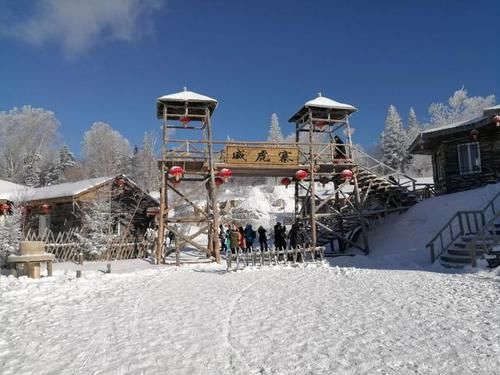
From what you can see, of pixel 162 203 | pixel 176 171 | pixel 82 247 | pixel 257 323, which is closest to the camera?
pixel 257 323

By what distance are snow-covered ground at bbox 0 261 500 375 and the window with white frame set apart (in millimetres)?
10681

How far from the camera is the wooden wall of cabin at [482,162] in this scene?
740 inches

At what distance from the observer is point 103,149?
5081cm

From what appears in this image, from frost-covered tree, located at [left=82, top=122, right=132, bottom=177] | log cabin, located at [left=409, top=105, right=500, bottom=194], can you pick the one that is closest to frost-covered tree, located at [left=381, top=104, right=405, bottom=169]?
log cabin, located at [left=409, top=105, right=500, bottom=194]

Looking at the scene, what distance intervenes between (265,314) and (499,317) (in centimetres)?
419

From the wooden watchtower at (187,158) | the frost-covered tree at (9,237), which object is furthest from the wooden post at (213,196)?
the frost-covered tree at (9,237)

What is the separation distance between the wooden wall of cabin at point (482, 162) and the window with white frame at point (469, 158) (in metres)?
0.17

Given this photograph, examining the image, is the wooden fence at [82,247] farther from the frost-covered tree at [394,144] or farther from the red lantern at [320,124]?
the frost-covered tree at [394,144]

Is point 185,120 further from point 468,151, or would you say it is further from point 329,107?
point 468,151

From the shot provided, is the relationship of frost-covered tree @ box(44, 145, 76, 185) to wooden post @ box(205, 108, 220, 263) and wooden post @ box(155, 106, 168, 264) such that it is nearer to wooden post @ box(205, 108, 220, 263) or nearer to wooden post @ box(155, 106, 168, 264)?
wooden post @ box(155, 106, 168, 264)

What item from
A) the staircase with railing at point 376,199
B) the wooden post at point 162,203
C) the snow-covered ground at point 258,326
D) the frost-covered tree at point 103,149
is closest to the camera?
the snow-covered ground at point 258,326

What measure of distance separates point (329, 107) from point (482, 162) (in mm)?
8299

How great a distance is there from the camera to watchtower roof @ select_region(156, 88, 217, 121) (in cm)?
1727

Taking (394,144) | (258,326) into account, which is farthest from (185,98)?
(394,144)
